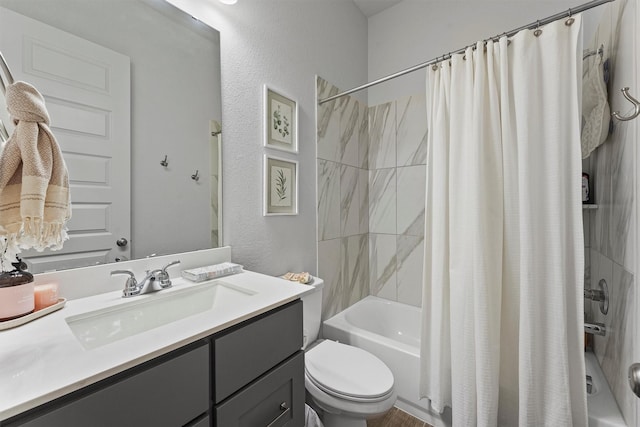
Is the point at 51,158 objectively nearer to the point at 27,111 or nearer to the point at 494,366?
the point at 27,111

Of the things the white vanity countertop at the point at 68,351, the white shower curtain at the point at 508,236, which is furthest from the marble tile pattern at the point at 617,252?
the white vanity countertop at the point at 68,351

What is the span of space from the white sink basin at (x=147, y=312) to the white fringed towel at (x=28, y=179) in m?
0.28

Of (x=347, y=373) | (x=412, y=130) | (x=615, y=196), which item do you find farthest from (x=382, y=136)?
(x=347, y=373)

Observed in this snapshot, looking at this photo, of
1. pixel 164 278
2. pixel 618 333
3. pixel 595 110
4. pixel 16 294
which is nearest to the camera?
pixel 16 294

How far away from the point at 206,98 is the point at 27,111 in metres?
0.73

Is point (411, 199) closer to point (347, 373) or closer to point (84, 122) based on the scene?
point (347, 373)

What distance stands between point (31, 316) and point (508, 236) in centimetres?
167

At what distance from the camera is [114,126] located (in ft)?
3.13

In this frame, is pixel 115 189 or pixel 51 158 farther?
pixel 115 189

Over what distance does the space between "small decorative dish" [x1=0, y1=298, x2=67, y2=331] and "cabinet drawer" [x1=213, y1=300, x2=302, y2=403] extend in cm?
47

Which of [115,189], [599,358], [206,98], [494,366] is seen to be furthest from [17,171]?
[599,358]

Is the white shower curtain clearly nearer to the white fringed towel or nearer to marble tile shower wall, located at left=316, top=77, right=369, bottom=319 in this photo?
marble tile shower wall, located at left=316, top=77, right=369, bottom=319

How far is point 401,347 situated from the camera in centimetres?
156

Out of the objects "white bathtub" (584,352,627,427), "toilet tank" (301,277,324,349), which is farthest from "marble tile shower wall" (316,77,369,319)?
"white bathtub" (584,352,627,427)
